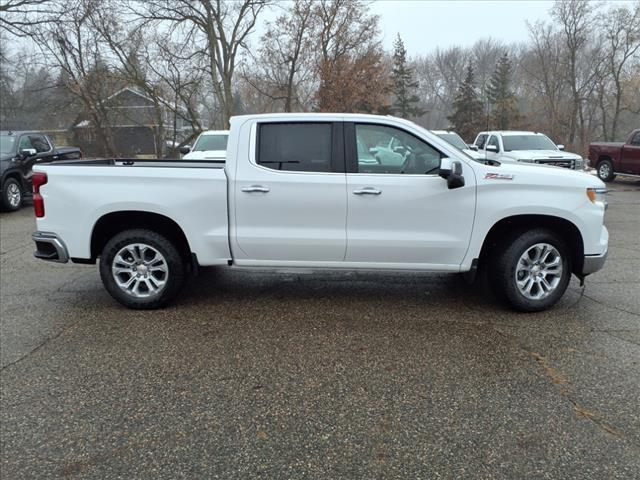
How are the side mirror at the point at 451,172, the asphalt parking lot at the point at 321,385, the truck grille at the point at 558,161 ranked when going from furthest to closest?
the truck grille at the point at 558,161
the side mirror at the point at 451,172
the asphalt parking lot at the point at 321,385

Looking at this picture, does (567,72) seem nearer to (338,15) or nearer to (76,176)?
(338,15)

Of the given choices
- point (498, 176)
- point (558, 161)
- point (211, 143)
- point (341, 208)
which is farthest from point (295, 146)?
point (558, 161)

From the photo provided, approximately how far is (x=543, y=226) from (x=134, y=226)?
158 inches

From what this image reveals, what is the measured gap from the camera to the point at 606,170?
57.1ft

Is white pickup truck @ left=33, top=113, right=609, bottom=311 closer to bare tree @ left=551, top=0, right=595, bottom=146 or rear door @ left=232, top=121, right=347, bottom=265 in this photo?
rear door @ left=232, top=121, right=347, bottom=265

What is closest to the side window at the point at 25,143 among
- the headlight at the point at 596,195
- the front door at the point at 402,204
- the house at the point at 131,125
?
the front door at the point at 402,204

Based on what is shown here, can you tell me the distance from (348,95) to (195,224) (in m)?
26.0

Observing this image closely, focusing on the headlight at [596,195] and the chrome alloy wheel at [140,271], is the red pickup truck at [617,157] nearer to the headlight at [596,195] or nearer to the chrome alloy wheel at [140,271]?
the headlight at [596,195]

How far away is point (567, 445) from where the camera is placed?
8.77 ft

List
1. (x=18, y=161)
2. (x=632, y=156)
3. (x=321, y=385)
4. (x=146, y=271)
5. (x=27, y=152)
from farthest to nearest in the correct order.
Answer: (x=632, y=156), (x=27, y=152), (x=18, y=161), (x=146, y=271), (x=321, y=385)

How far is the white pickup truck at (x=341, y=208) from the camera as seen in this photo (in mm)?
4434

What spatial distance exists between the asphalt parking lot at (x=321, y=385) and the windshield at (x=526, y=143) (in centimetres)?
964

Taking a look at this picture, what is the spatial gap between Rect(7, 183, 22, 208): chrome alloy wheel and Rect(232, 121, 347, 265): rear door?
961 centimetres

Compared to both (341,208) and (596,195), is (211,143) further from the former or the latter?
(596,195)
